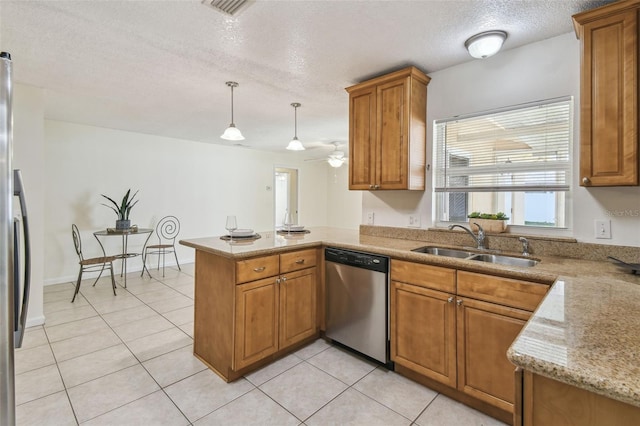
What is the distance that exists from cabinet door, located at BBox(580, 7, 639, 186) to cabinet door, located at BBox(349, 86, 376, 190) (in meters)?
1.46

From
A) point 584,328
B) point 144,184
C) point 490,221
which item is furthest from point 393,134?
point 144,184

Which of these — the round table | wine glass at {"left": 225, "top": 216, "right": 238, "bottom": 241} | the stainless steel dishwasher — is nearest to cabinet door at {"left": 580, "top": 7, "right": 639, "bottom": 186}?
the stainless steel dishwasher

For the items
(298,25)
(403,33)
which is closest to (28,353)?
(298,25)

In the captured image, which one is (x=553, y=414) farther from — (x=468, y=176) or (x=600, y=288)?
(x=468, y=176)

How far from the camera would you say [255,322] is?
2197 mm

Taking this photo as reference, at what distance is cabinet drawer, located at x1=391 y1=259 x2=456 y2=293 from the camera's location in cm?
191

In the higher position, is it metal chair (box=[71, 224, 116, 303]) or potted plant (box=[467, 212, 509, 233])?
potted plant (box=[467, 212, 509, 233])

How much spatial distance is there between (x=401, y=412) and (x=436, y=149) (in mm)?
2054

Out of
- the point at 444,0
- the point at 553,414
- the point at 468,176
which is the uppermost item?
the point at 444,0

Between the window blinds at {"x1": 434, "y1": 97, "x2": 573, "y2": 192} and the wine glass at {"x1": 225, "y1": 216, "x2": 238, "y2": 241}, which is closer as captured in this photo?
the window blinds at {"x1": 434, "y1": 97, "x2": 573, "y2": 192}

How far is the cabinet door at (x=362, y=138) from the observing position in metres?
2.80

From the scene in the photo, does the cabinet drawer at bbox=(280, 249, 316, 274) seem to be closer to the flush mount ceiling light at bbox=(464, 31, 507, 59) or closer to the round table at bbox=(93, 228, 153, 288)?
the flush mount ceiling light at bbox=(464, 31, 507, 59)

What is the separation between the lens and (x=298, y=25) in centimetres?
204

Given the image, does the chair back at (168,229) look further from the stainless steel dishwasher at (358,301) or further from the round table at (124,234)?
the stainless steel dishwasher at (358,301)
